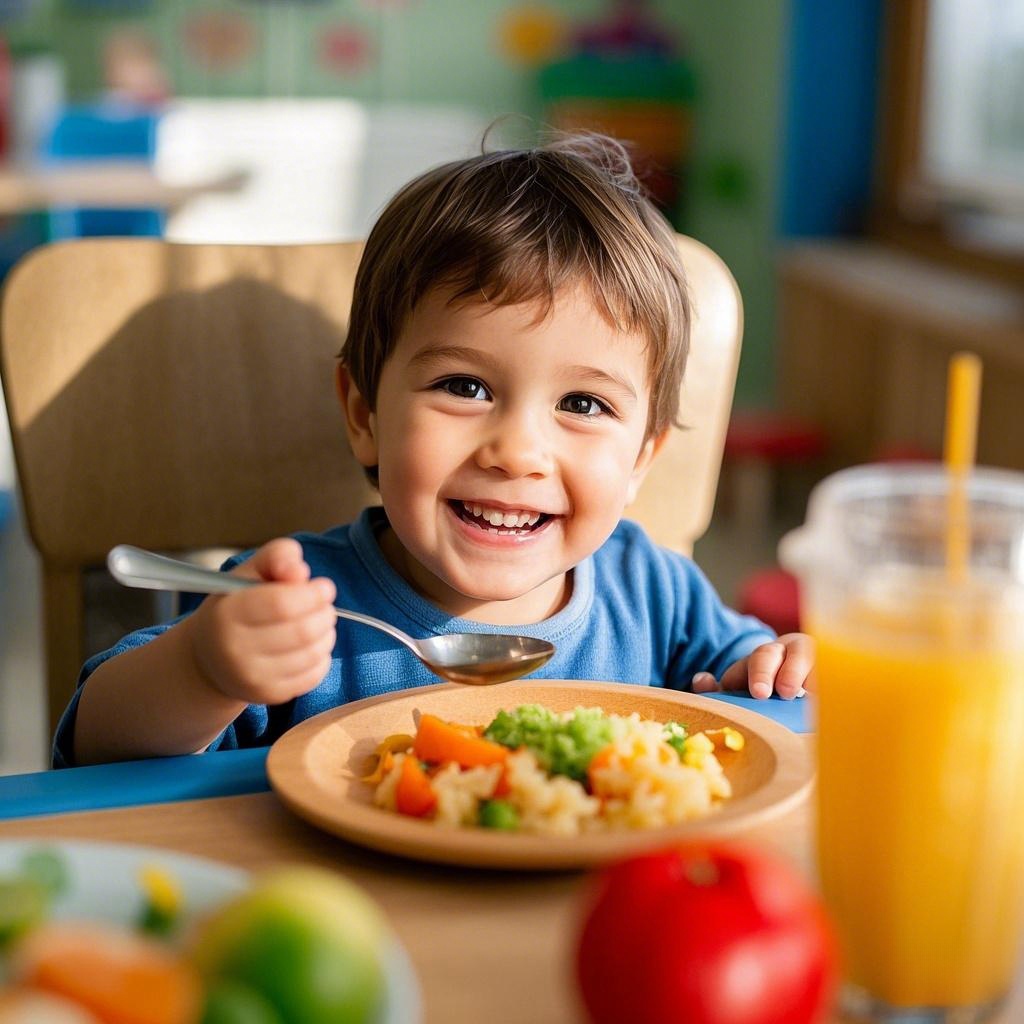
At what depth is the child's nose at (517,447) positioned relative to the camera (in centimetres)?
102

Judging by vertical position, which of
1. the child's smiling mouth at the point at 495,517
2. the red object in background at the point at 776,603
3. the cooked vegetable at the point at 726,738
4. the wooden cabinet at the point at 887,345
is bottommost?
the red object in background at the point at 776,603

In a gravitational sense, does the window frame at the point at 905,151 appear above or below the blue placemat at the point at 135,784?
above

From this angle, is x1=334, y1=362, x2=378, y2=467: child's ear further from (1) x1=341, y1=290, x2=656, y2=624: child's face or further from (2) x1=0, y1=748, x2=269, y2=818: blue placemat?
(2) x1=0, y1=748, x2=269, y2=818: blue placemat

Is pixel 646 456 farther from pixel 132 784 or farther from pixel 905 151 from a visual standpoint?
pixel 905 151

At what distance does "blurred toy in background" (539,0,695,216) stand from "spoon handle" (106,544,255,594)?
467 cm

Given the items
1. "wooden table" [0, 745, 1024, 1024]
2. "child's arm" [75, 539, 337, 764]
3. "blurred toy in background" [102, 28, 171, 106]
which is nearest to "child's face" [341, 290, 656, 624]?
"child's arm" [75, 539, 337, 764]

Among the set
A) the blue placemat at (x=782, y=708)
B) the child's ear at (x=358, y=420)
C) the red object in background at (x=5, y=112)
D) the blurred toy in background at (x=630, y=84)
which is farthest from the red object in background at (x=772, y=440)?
the blue placemat at (x=782, y=708)

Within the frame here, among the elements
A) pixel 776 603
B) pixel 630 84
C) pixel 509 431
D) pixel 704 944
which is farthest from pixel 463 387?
pixel 630 84

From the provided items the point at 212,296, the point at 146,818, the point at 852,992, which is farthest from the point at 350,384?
the point at 852,992

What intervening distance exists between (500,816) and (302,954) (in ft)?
0.80

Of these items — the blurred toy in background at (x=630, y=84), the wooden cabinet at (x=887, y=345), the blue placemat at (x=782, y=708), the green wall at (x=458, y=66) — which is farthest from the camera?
the blurred toy in background at (x=630, y=84)

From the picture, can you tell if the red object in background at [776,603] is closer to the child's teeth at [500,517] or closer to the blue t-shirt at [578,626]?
the blue t-shirt at [578,626]

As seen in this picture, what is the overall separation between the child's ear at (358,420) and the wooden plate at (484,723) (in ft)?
1.18

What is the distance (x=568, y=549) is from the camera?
1.10m
